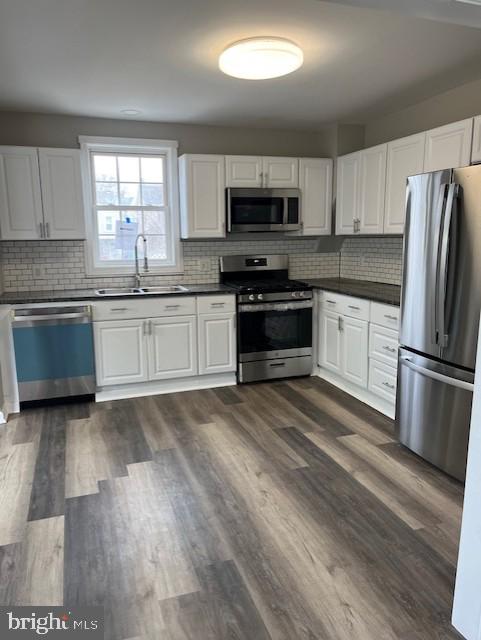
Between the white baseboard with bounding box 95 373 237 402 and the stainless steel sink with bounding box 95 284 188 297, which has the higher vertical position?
the stainless steel sink with bounding box 95 284 188 297

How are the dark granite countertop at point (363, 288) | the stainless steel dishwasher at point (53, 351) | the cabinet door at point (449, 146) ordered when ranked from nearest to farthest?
the cabinet door at point (449, 146), the dark granite countertop at point (363, 288), the stainless steel dishwasher at point (53, 351)

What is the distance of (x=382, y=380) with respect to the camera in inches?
142

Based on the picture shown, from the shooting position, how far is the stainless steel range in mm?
4336

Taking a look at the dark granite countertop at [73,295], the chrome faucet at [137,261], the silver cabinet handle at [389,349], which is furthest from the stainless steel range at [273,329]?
the silver cabinet handle at [389,349]

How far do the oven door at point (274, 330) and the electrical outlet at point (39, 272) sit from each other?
185 centimetres

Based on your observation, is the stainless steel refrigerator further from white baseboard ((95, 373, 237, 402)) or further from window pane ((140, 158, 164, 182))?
window pane ((140, 158, 164, 182))

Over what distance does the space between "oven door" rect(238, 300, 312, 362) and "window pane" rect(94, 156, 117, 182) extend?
1.80 meters

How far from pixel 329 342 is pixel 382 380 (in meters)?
0.87

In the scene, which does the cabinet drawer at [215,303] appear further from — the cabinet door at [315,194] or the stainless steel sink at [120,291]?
the cabinet door at [315,194]

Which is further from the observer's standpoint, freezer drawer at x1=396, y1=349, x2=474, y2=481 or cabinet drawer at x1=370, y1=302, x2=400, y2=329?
cabinet drawer at x1=370, y1=302, x2=400, y2=329

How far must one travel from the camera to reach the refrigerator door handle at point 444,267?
250 cm

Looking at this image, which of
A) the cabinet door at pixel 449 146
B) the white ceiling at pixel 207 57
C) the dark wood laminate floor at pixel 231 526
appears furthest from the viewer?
the cabinet door at pixel 449 146

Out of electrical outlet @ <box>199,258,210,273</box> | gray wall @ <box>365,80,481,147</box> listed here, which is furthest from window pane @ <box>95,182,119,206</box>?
gray wall @ <box>365,80,481,147</box>

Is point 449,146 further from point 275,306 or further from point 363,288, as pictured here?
point 275,306
